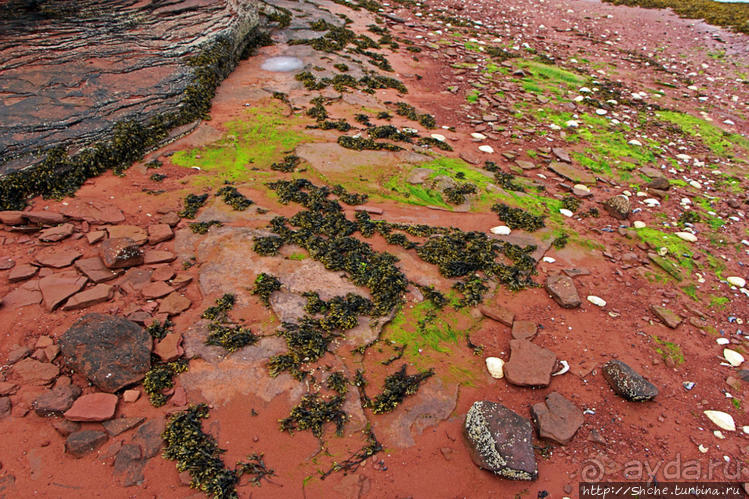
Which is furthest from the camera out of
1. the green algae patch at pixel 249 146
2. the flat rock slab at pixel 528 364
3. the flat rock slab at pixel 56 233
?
the green algae patch at pixel 249 146

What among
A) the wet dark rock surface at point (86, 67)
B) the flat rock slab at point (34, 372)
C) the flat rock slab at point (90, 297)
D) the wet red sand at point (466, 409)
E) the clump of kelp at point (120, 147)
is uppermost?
the wet dark rock surface at point (86, 67)

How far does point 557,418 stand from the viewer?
3.09 m

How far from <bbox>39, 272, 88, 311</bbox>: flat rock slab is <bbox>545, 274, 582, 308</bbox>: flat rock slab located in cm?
428

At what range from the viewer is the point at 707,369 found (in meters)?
3.73

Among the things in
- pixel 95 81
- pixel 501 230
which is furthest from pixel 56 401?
pixel 95 81

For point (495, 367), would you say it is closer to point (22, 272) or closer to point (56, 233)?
point (22, 272)

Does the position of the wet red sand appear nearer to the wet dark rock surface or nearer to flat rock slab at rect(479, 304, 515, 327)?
flat rock slab at rect(479, 304, 515, 327)

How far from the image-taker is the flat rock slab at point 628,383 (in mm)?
3291

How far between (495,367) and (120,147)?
5.20 m

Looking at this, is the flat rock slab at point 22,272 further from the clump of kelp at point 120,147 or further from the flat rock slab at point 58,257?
the clump of kelp at point 120,147

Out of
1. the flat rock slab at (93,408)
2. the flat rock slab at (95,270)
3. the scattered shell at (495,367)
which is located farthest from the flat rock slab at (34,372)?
the scattered shell at (495,367)

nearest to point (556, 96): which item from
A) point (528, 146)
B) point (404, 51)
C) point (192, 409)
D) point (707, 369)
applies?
point (528, 146)

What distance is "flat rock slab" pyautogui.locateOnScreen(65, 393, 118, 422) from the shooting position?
2.71 metres

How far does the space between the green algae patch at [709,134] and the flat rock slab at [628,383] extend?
6599 millimetres
